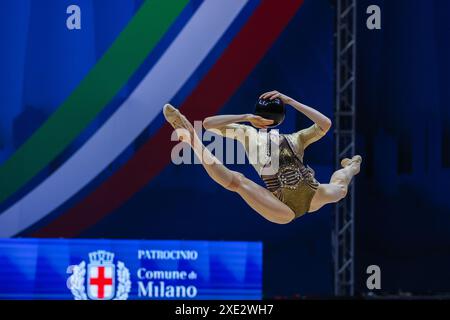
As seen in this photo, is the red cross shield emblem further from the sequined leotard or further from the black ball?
the black ball

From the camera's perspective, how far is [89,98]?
1115cm

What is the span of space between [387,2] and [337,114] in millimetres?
1529

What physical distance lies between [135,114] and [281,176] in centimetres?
399

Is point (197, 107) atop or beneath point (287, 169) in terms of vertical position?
atop

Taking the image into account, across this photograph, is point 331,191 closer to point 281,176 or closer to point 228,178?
point 281,176

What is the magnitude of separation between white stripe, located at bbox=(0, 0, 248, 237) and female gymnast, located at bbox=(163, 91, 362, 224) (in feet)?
12.1

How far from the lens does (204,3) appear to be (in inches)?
440

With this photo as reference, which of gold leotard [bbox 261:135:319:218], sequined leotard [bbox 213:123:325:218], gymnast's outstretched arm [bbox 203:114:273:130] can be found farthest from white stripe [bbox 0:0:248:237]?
gymnast's outstretched arm [bbox 203:114:273:130]

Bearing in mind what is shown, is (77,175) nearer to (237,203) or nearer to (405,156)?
(237,203)

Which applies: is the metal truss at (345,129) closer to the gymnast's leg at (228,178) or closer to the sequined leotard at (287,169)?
the sequined leotard at (287,169)

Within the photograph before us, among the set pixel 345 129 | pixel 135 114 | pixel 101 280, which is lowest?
pixel 101 280

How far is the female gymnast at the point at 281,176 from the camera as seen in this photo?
716cm

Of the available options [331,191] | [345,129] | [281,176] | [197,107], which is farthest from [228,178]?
[345,129]

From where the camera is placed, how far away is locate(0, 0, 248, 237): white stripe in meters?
11.1
